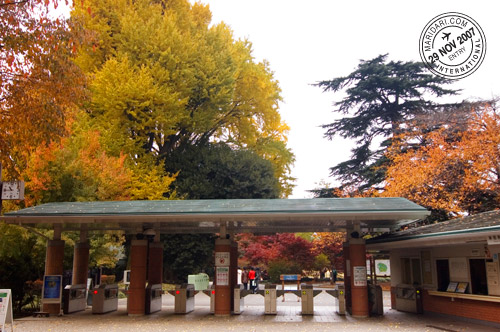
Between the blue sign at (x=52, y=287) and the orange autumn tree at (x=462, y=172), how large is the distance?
17887mm

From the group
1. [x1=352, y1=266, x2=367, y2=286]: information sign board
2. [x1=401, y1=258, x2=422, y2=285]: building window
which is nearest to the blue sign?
[x1=352, y1=266, x2=367, y2=286]: information sign board

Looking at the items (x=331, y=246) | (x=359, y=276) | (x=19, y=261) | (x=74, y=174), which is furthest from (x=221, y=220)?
(x=331, y=246)

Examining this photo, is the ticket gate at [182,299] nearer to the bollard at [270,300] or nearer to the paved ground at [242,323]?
the paved ground at [242,323]

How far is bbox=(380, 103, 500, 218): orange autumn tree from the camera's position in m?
23.1

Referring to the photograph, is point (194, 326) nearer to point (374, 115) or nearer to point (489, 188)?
point (489, 188)

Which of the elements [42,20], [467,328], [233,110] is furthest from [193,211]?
[233,110]

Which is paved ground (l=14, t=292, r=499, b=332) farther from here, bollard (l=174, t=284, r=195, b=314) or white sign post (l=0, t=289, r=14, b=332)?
white sign post (l=0, t=289, r=14, b=332)

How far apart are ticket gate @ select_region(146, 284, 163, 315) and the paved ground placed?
360 mm

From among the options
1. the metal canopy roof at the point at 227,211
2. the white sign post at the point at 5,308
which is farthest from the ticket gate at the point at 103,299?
the white sign post at the point at 5,308

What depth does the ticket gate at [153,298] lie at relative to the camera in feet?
52.7

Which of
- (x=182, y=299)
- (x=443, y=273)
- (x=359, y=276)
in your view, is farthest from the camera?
(x=182, y=299)

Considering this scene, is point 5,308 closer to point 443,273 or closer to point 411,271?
point 443,273

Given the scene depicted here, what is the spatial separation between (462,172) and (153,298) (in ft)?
58.1

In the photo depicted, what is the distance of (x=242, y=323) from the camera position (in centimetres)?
1381
